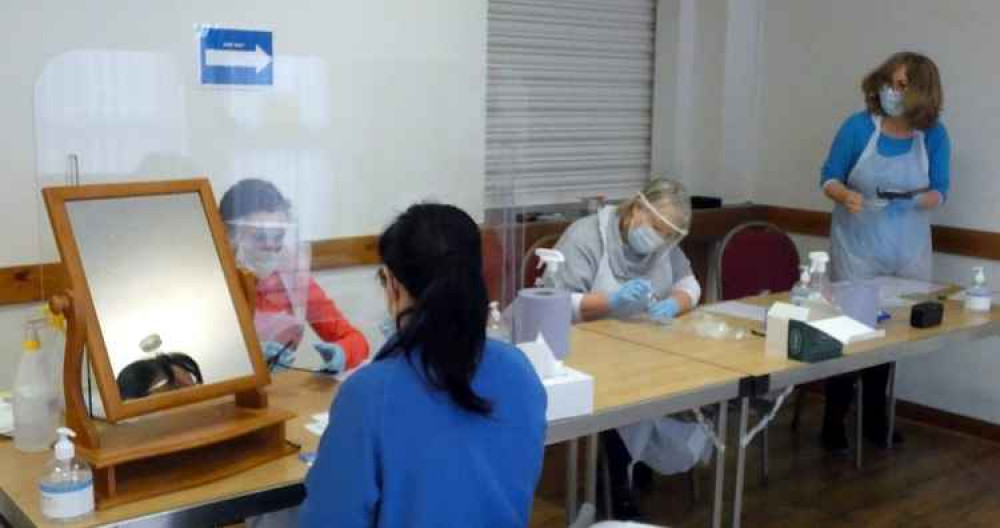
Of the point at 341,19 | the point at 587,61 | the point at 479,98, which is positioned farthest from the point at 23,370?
the point at 587,61

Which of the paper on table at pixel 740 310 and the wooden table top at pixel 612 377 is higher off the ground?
the paper on table at pixel 740 310

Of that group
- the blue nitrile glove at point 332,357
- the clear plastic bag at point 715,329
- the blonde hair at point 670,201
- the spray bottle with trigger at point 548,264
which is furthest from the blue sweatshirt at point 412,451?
the blonde hair at point 670,201

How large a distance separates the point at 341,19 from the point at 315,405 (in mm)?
1862

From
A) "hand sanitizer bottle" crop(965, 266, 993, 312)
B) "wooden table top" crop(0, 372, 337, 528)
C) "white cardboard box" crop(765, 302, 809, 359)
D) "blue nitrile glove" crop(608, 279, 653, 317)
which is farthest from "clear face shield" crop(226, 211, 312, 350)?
"hand sanitizer bottle" crop(965, 266, 993, 312)

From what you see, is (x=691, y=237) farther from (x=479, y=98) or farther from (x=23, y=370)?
(x=23, y=370)

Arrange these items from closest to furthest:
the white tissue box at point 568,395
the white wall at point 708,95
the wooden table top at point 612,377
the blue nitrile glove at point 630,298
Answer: the wooden table top at point 612,377 < the white tissue box at point 568,395 < the blue nitrile glove at point 630,298 < the white wall at point 708,95


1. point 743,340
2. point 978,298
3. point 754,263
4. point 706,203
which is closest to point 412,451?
point 743,340

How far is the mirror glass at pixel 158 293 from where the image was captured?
166 centimetres

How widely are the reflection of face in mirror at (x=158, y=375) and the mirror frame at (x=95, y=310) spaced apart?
0.05 feet

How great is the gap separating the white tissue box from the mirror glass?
24.2 inches

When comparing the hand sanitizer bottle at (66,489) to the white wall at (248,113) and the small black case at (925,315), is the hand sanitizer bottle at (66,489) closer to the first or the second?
the white wall at (248,113)

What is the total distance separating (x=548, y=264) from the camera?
254 cm

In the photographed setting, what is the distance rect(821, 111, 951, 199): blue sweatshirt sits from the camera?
374cm

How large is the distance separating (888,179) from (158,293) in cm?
290
